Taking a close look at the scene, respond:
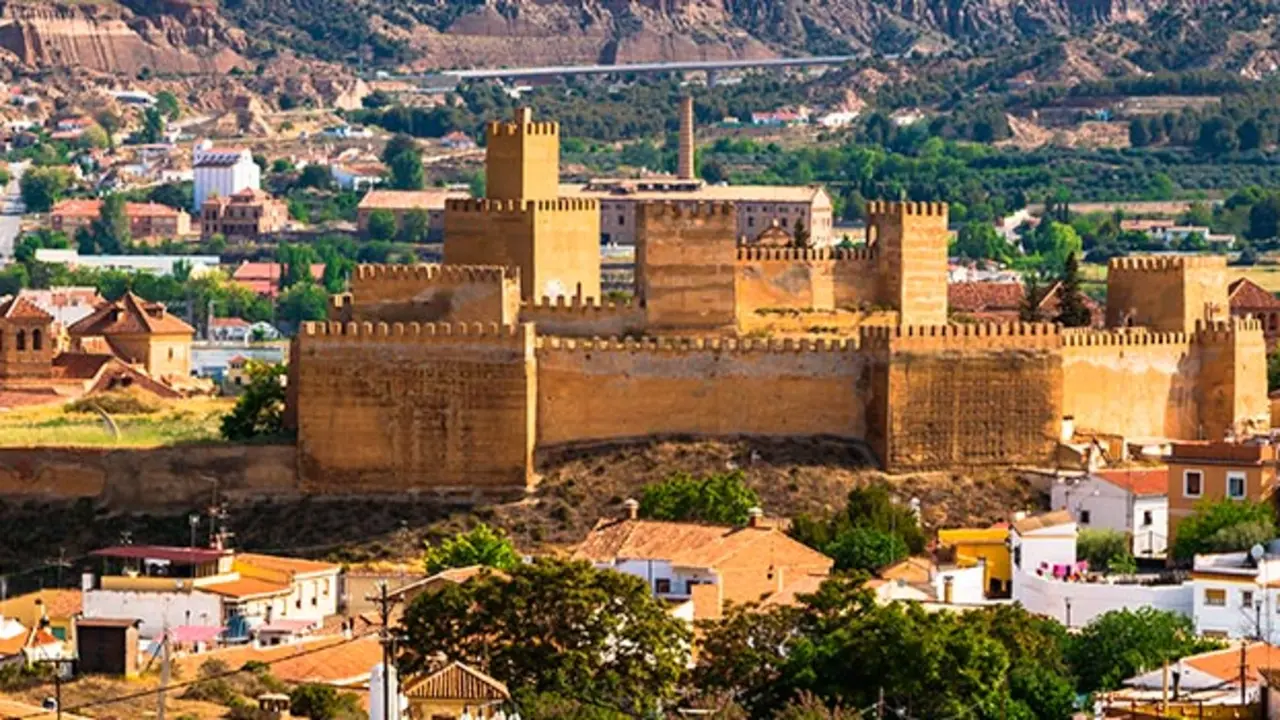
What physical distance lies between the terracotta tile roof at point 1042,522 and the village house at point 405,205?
93940mm

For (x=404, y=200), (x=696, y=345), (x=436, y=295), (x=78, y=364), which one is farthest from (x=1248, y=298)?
(x=404, y=200)

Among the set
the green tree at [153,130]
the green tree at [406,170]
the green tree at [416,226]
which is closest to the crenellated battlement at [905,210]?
the green tree at [416,226]

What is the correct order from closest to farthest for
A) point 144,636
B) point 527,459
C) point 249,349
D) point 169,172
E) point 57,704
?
point 57,704
point 144,636
point 527,459
point 249,349
point 169,172

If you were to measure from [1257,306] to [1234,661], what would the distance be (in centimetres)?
3879

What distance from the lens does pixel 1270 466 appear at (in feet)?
181

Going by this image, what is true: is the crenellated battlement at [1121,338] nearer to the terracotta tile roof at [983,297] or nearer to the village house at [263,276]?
the terracotta tile roof at [983,297]

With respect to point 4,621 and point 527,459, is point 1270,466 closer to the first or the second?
point 527,459

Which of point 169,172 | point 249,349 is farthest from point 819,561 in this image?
point 169,172

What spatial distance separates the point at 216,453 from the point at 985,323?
9.88m

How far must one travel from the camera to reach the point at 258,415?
63.1 m

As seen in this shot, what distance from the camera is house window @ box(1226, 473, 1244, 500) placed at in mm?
54844

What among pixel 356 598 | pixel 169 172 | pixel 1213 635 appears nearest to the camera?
pixel 1213 635

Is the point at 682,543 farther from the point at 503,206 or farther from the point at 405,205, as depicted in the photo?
the point at 405,205

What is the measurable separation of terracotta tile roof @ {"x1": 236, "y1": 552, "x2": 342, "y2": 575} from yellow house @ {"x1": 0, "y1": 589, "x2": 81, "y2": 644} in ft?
6.62
